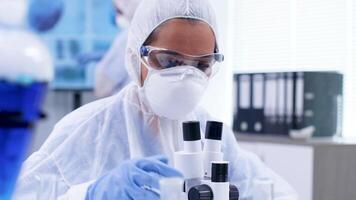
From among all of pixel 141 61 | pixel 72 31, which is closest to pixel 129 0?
pixel 72 31

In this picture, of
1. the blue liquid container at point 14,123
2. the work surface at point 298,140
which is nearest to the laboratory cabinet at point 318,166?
the work surface at point 298,140

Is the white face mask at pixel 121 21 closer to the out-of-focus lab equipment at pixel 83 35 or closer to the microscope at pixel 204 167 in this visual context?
the out-of-focus lab equipment at pixel 83 35

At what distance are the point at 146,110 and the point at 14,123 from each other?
2.20 ft

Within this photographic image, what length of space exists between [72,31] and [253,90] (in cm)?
94

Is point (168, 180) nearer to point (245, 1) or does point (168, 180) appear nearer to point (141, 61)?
point (141, 61)

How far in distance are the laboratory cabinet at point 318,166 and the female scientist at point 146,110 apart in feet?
2.42

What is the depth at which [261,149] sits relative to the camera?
1960mm

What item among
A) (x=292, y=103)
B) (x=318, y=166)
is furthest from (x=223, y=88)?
(x=318, y=166)

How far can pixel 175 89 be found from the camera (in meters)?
1.02

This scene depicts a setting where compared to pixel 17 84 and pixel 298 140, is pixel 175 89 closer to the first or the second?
pixel 17 84

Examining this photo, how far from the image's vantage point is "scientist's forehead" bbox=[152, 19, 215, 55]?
3.20 feet

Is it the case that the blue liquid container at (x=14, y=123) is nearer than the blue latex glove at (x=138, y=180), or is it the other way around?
the blue liquid container at (x=14, y=123)

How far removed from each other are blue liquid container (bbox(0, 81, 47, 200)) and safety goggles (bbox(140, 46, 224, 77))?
57 cm

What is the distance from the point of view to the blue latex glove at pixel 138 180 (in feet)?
2.64
